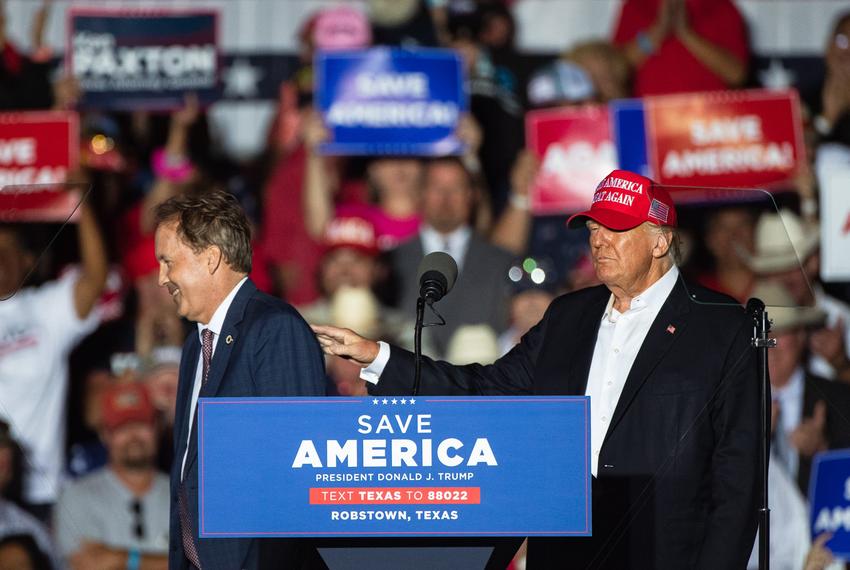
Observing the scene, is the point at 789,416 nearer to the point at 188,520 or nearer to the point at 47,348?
the point at 47,348

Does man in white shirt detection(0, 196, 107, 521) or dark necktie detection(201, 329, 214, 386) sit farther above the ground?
dark necktie detection(201, 329, 214, 386)

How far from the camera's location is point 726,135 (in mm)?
7230

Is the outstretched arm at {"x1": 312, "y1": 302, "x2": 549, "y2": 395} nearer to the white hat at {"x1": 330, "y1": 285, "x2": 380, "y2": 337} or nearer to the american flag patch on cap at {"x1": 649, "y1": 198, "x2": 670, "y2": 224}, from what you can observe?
the american flag patch on cap at {"x1": 649, "y1": 198, "x2": 670, "y2": 224}

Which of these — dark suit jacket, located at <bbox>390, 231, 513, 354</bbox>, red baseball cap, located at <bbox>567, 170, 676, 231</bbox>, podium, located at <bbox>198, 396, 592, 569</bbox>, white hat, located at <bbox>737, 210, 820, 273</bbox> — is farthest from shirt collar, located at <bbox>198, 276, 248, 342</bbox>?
dark suit jacket, located at <bbox>390, 231, 513, 354</bbox>

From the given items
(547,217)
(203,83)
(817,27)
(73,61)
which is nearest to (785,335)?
(547,217)

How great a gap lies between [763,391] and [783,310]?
265 cm

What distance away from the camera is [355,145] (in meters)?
7.08

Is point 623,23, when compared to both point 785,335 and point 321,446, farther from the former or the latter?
point 321,446

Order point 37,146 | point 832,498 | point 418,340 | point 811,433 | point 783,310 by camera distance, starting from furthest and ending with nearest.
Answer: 1. point 37,146
2. point 811,433
3. point 783,310
4. point 832,498
5. point 418,340

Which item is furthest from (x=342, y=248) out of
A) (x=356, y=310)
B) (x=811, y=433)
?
(x=811, y=433)

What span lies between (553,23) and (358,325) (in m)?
2.28

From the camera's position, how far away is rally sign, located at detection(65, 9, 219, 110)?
7109 mm

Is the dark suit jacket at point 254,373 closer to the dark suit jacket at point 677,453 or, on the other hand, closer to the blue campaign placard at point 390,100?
the dark suit jacket at point 677,453

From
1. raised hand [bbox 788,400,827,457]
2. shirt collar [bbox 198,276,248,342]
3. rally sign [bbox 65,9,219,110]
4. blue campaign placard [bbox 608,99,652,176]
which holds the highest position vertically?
rally sign [bbox 65,9,219,110]
